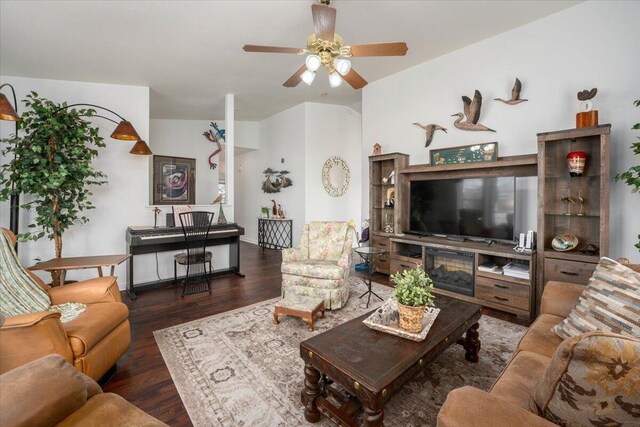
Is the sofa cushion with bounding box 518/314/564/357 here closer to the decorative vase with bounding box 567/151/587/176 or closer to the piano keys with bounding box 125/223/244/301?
the decorative vase with bounding box 567/151/587/176

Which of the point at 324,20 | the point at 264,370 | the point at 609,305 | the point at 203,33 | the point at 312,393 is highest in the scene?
the point at 203,33

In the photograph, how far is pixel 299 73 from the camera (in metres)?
2.58

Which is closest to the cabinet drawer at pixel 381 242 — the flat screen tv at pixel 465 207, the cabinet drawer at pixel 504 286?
the flat screen tv at pixel 465 207

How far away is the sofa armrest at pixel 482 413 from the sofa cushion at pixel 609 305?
0.85 meters

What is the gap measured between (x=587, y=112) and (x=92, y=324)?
426cm

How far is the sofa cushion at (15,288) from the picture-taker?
6.09ft

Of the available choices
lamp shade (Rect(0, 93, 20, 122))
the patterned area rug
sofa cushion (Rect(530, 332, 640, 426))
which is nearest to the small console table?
the patterned area rug

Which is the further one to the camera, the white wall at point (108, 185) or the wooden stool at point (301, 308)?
the white wall at point (108, 185)

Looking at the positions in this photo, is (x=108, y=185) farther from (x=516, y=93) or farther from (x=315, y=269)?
(x=516, y=93)

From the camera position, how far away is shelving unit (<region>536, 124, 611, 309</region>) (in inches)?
96.6

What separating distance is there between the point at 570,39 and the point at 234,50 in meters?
3.56

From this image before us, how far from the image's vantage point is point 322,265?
3.16 meters

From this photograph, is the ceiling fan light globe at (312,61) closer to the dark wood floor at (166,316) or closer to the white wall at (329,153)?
the dark wood floor at (166,316)

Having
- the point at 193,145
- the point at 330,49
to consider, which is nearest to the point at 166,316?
the point at 330,49
